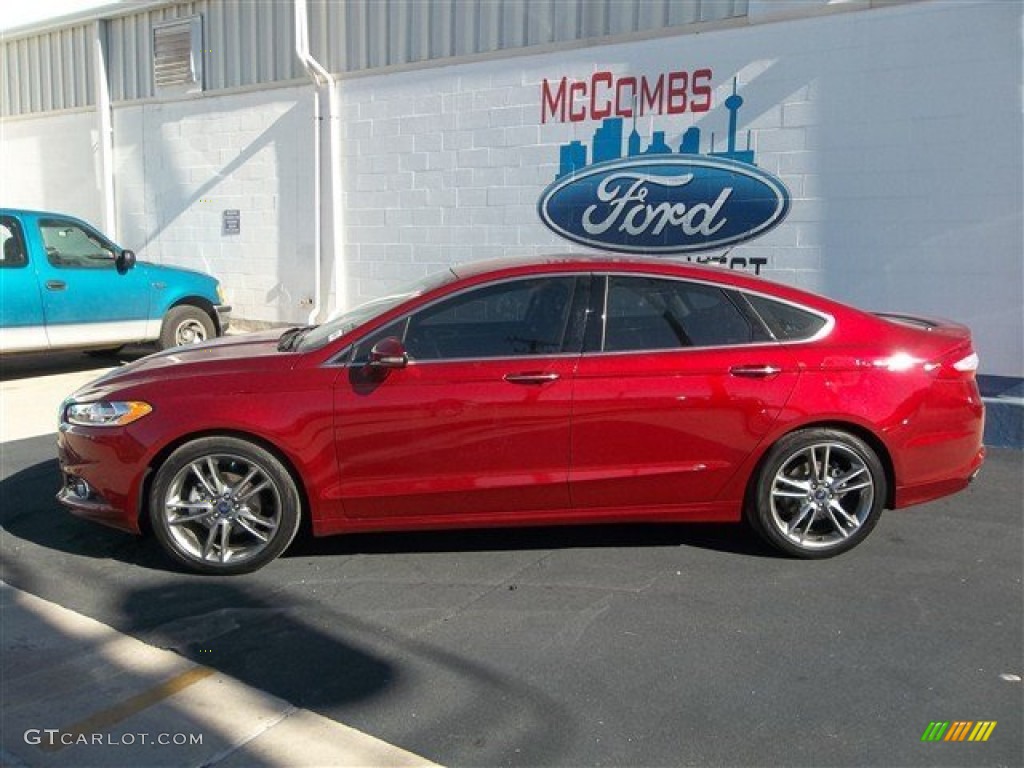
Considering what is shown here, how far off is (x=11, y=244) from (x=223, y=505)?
6.14 meters

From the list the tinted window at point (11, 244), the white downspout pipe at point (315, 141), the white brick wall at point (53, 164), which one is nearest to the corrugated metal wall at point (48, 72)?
the white brick wall at point (53, 164)

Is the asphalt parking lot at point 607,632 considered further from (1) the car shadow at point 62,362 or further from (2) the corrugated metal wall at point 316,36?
(2) the corrugated metal wall at point 316,36

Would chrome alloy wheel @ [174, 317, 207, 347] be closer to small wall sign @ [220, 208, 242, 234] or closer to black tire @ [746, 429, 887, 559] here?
small wall sign @ [220, 208, 242, 234]

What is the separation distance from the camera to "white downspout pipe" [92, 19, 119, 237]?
45.8ft

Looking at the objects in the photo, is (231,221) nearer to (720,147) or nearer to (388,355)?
(720,147)

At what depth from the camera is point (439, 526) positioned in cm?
456

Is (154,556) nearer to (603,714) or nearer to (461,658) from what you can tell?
(461,658)

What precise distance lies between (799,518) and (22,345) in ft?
25.8

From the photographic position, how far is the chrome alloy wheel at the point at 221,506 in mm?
4441

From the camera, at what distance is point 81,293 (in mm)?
9469

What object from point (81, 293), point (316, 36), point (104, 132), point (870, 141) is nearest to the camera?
point (870, 141)

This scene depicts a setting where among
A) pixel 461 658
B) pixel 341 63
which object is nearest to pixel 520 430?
pixel 461 658

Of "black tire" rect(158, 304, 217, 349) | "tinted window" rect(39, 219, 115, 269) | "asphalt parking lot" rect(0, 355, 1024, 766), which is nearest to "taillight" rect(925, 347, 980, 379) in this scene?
"asphalt parking lot" rect(0, 355, 1024, 766)

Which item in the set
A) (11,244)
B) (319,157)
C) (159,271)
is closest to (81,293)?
(11,244)
